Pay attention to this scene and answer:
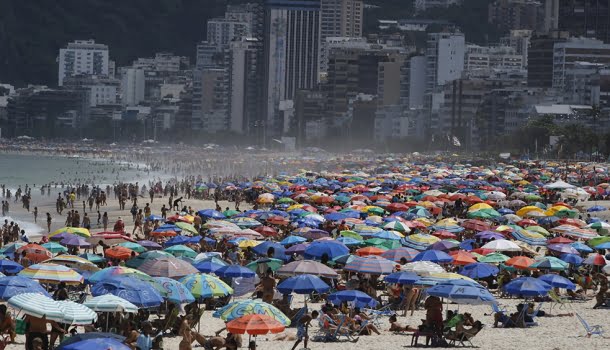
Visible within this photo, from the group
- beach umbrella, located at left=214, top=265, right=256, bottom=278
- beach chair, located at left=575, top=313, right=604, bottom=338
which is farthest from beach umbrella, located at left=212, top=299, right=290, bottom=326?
beach chair, located at left=575, top=313, right=604, bottom=338

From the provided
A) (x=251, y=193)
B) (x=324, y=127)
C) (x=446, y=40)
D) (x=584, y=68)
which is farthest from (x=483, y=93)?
(x=251, y=193)

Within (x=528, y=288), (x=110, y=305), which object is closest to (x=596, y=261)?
(x=528, y=288)

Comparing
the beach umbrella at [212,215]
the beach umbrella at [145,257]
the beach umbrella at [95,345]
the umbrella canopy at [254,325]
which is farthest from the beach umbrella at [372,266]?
the beach umbrella at [212,215]

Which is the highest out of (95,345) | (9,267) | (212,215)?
(95,345)

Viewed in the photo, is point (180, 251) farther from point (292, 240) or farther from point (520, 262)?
point (520, 262)

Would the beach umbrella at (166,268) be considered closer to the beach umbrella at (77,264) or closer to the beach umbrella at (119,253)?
the beach umbrella at (77,264)

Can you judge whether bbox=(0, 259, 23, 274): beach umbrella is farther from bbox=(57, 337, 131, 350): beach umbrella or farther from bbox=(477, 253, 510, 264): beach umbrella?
bbox=(477, 253, 510, 264): beach umbrella
